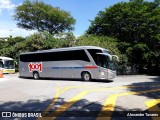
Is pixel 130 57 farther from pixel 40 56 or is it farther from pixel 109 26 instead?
pixel 40 56

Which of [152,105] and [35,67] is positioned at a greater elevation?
[35,67]

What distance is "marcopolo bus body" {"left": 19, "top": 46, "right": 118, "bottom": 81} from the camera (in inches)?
881

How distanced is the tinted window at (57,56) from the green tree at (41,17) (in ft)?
96.8

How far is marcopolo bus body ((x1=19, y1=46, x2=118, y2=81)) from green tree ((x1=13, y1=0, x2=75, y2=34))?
1167 inches

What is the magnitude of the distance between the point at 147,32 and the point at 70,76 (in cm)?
1521

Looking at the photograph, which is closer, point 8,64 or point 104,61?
point 104,61

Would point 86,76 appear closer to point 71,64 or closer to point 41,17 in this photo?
point 71,64

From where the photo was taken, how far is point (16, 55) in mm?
44688

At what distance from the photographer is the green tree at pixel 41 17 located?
2242 inches

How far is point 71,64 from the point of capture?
2412 centimetres

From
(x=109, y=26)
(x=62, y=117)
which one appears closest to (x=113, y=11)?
(x=109, y=26)

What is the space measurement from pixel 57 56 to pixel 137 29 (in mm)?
14379

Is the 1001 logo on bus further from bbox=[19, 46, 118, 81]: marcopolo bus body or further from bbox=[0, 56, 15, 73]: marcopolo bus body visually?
bbox=[0, 56, 15, 73]: marcopolo bus body

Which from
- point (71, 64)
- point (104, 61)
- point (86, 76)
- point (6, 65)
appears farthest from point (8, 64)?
point (104, 61)
